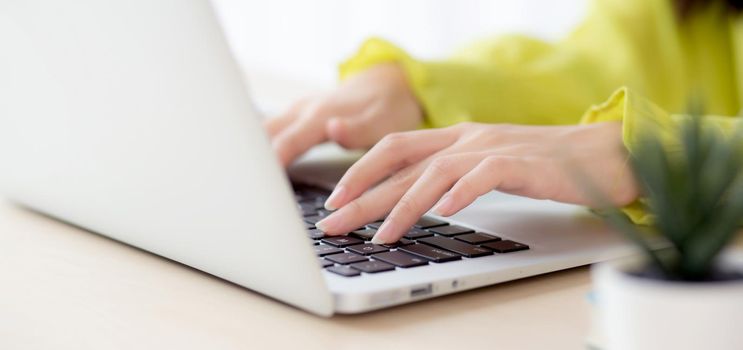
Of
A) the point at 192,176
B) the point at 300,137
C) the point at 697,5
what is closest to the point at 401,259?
the point at 192,176

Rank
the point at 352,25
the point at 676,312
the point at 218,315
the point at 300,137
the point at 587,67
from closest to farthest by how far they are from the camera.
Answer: the point at 676,312
the point at 218,315
the point at 300,137
the point at 587,67
the point at 352,25

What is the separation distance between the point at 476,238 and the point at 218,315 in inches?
7.3

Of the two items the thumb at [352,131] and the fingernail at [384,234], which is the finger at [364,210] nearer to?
the fingernail at [384,234]

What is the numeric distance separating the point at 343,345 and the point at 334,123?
0.47 m

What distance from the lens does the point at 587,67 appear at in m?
1.04

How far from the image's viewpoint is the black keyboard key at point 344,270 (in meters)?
0.48

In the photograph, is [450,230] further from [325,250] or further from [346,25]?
[346,25]

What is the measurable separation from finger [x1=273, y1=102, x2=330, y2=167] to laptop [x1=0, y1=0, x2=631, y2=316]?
196mm

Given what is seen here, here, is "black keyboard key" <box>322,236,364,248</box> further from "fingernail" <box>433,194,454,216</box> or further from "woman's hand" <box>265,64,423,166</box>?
"woman's hand" <box>265,64,423,166</box>

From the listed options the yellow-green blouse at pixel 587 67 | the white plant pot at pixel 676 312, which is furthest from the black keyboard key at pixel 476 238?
the yellow-green blouse at pixel 587 67

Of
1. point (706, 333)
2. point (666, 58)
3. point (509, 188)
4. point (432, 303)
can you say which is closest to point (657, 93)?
point (666, 58)

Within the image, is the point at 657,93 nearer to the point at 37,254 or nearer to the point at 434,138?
the point at 434,138

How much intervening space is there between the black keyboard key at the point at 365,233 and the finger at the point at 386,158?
0.04 meters

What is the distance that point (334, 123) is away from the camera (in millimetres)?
879
